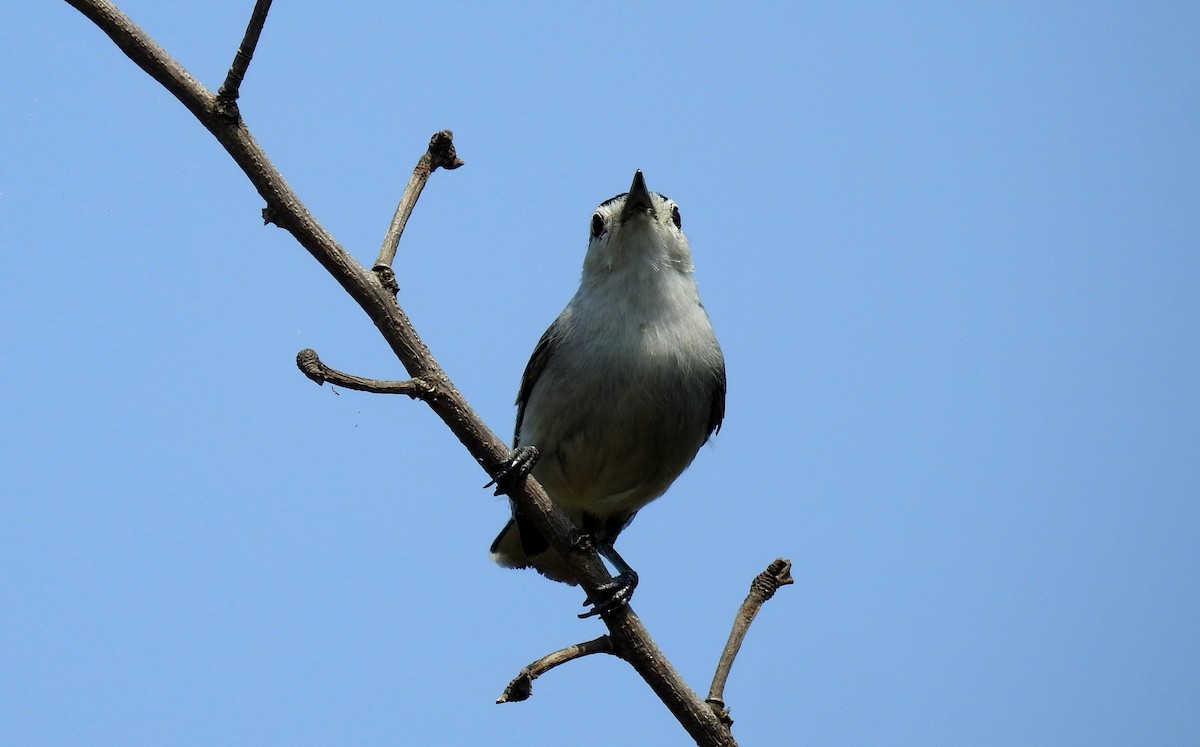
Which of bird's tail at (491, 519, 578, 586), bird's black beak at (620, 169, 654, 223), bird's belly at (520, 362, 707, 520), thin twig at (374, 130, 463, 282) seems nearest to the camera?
thin twig at (374, 130, 463, 282)

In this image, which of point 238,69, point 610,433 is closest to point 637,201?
point 610,433

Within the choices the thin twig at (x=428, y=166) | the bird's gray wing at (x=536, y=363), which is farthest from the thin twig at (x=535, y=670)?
the bird's gray wing at (x=536, y=363)

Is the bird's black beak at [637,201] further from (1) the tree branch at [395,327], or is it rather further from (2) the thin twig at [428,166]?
(1) the tree branch at [395,327]

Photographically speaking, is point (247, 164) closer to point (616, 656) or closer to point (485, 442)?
point (485, 442)

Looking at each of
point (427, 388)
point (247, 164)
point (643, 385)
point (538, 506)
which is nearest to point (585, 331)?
point (643, 385)

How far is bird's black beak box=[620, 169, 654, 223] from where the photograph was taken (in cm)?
588

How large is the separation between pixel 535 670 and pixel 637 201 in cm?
272

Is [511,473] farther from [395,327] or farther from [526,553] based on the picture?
[526,553]

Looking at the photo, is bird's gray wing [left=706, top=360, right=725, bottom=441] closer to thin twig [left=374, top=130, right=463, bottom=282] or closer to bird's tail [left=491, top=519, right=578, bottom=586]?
bird's tail [left=491, top=519, right=578, bottom=586]

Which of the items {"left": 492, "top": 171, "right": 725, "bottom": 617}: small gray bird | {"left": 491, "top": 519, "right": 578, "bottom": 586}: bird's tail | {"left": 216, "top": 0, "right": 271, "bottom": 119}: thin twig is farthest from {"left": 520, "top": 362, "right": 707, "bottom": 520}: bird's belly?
{"left": 216, "top": 0, "right": 271, "bottom": 119}: thin twig

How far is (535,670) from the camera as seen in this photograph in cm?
410

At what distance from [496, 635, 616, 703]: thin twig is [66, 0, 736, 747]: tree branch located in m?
0.28

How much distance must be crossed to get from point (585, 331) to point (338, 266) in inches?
81.3

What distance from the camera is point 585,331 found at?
19.1 feet
